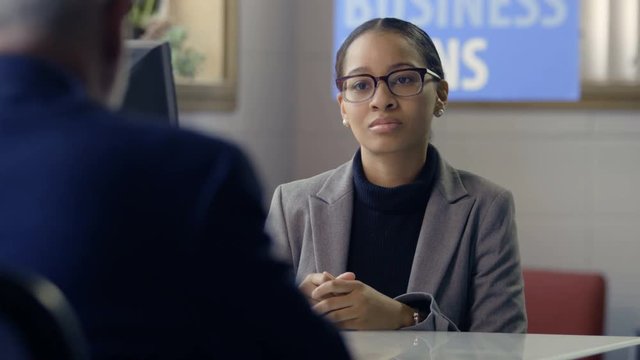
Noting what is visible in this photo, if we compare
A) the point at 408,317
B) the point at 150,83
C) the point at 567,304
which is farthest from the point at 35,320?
the point at 567,304

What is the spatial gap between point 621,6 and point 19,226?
3265 millimetres

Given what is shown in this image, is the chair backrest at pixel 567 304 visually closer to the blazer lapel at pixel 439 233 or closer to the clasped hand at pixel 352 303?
the blazer lapel at pixel 439 233

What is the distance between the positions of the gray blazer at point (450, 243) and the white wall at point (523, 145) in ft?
5.65

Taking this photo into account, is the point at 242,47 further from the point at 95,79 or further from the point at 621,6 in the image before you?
the point at 95,79

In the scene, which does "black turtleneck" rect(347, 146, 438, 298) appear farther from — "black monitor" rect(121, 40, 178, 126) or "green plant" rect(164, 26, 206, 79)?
"green plant" rect(164, 26, 206, 79)

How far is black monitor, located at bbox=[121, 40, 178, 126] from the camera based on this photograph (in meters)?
1.67

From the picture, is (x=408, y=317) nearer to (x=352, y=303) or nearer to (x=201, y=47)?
(x=352, y=303)

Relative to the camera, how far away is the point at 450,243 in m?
1.95

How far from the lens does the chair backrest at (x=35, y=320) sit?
1.72 feet

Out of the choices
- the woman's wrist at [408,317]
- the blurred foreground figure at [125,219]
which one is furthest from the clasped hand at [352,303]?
the blurred foreground figure at [125,219]

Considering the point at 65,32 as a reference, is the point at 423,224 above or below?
below

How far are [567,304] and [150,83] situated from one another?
188cm

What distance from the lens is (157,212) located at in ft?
2.36

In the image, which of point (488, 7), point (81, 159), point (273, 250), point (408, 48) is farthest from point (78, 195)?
point (488, 7)
